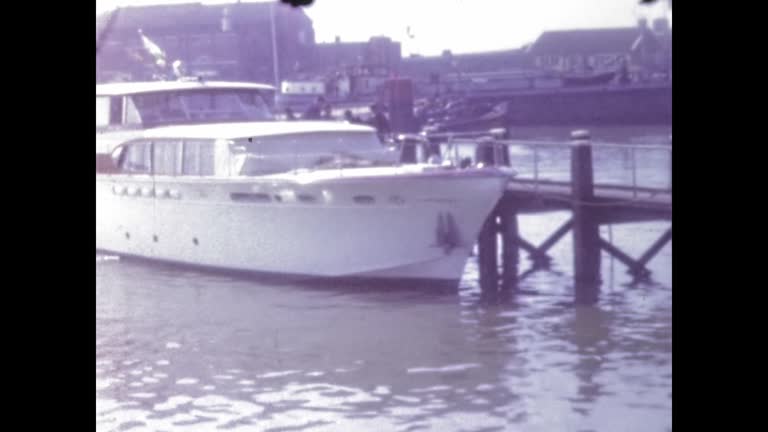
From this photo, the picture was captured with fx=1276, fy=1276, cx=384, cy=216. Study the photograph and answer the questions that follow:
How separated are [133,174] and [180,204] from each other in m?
1.37

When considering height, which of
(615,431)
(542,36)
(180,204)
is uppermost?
(542,36)

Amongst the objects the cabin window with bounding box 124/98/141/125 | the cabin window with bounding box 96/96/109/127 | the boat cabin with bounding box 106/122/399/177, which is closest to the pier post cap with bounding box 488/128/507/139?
the boat cabin with bounding box 106/122/399/177

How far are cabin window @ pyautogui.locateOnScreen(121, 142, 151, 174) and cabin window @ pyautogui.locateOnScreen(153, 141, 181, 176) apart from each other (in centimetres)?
25

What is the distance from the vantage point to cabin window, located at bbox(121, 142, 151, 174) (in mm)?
17984

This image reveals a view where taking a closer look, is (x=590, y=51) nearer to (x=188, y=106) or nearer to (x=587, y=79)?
(x=587, y=79)

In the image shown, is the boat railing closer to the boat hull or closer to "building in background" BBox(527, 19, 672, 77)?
the boat hull

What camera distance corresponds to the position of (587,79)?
181 ft

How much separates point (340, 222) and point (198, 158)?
8.11 ft

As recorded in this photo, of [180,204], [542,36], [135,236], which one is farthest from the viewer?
[542,36]

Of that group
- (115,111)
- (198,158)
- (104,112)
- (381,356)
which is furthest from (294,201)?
(104,112)

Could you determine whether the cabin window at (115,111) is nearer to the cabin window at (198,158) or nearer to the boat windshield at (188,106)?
the boat windshield at (188,106)
